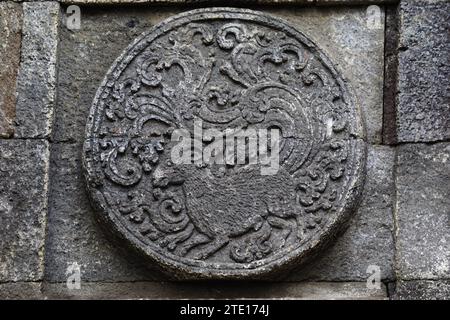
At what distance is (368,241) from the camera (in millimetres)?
3688

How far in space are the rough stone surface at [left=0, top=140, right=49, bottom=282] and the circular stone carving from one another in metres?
0.21

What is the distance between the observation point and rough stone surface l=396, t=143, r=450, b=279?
357 centimetres

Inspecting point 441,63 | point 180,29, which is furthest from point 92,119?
point 441,63

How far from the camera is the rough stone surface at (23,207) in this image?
363 centimetres

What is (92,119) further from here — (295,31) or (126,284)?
(295,31)

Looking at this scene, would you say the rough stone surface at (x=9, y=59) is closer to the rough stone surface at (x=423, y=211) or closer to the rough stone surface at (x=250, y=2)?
the rough stone surface at (x=250, y=2)

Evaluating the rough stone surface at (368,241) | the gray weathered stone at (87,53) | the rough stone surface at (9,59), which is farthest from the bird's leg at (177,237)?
the rough stone surface at (9,59)

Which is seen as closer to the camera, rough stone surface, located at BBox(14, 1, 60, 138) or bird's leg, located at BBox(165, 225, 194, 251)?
bird's leg, located at BBox(165, 225, 194, 251)

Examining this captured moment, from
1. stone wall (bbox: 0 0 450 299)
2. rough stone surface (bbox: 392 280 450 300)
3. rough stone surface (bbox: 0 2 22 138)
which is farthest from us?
rough stone surface (bbox: 0 2 22 138)

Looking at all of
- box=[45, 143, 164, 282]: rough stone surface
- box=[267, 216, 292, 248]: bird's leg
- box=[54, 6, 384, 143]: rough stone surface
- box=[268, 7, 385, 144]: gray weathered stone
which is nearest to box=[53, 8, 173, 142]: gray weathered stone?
box=[54, 6, 384, 143]: rough stone surface

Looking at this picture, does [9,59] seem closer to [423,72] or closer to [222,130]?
[222,130]

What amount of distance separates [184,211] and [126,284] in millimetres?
384

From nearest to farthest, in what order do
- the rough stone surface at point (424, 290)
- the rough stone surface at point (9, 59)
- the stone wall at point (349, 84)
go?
1. the rough stone surface at point (424, 290)
2. the stone wall at point (349, 84)
3. the rough stone surface at point (9, 59)

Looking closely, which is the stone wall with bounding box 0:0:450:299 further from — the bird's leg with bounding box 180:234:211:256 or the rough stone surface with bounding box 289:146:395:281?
the bird's leg with bounding box 180:234:211:256
